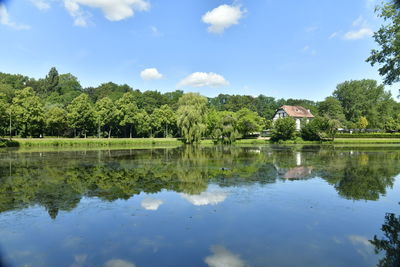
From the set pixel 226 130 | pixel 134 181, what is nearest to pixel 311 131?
pixel 226 130

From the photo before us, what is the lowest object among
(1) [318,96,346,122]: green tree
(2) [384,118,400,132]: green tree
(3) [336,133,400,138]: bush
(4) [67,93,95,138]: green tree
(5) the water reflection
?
(5) the water reflection

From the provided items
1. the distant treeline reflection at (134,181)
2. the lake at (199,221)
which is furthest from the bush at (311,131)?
the lake at (199,221)

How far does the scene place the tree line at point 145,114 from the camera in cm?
5275

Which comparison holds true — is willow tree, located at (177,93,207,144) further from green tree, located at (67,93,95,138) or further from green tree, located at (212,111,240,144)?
green tree, located at (67,93,95,138)

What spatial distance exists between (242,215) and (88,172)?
38.8 ft

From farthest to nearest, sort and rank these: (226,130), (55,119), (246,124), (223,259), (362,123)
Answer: (362,123)
(246,124)
(55,119)
(226,130)
(223,259)

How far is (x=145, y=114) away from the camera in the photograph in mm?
65938

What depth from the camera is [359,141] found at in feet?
174

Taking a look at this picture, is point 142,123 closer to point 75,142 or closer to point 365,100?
point 75,142

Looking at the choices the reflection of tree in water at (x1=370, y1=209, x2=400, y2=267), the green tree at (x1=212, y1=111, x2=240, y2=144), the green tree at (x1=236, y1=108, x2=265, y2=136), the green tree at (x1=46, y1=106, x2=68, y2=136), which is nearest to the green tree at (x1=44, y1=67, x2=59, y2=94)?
the green tree at (x1=46, y1=106, x2=68, y2=136)

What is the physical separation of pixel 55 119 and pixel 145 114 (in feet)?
59.8

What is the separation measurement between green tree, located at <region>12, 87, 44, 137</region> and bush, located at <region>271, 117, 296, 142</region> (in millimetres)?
43606

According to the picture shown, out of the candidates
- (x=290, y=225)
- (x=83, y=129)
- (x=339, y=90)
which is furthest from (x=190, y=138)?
(x=339, y=90)

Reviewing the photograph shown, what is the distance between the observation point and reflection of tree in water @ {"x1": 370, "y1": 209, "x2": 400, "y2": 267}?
19.9 feet
